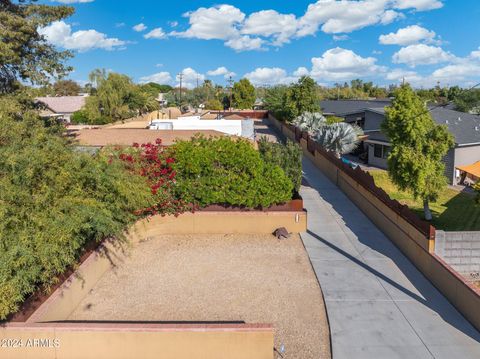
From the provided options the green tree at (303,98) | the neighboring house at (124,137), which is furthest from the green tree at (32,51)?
the green tree at (303,98)

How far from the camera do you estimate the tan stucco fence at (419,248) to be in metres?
9.95

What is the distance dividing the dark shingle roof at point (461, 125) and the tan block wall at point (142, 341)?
81.5 ft

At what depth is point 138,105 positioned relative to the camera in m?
64.5

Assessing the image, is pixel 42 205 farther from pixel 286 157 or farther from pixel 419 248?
pixel 419 248

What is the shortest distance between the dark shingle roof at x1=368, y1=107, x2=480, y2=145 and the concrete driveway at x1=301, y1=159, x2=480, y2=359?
53.0ft

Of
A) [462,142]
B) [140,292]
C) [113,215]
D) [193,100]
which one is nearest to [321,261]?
[140,292]

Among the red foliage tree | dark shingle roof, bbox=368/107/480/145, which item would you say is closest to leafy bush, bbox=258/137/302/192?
the red foliage tree

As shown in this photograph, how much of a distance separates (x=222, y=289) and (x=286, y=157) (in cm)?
775

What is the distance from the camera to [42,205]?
9492mm

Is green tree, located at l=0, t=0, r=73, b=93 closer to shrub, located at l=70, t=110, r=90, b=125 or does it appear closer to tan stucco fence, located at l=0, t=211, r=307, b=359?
tan stucco fence, located at l=0, t=211, r=307, b=359

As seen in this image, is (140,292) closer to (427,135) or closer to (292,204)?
(292,204)

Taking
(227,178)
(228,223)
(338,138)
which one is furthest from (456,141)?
(228,223)

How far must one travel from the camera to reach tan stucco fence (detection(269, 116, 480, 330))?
9953 millimetres

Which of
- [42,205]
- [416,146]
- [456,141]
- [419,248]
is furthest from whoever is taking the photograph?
[456,141]
